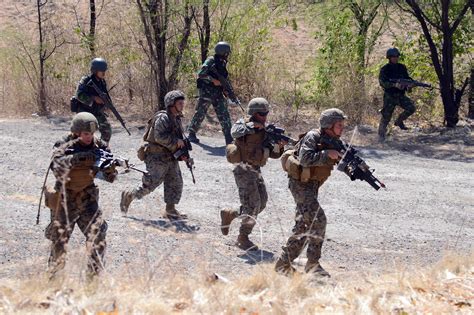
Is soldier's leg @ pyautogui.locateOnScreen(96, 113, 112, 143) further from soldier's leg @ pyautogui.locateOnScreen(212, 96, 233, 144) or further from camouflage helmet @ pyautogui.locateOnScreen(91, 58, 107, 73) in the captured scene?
soldier's leg @ pyautogui.locateOnScreen(212, 96, 233, 144)

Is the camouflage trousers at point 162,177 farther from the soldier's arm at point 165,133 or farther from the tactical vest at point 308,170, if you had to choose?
the tactical vest at point 308,170

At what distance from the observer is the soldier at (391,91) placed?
14.3m

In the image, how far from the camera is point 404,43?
54.7 feet

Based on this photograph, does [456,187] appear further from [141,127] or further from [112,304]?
[112,304]

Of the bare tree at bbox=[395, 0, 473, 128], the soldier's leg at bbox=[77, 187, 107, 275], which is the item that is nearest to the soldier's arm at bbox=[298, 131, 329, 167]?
the soldier's leg at bbox=[77, 187, 107, 275]

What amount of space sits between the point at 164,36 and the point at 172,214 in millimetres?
7059

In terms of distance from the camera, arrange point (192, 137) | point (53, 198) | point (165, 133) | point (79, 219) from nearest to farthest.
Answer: point (53, 198) → point (79, 219) → point (165, 133) → point (192, 137)

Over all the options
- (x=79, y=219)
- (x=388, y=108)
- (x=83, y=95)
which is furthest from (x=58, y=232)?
(x=388, y=108)

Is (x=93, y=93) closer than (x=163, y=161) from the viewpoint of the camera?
No

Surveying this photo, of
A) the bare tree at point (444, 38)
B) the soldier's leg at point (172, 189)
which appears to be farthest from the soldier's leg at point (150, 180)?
→ the bare tree at point (444, 38)

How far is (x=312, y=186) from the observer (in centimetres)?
682

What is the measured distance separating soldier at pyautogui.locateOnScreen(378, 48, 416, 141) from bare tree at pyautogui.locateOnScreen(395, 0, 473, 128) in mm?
1247

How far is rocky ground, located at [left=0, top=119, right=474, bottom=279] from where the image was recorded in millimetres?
6974

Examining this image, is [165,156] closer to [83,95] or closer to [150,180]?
[150,180]
